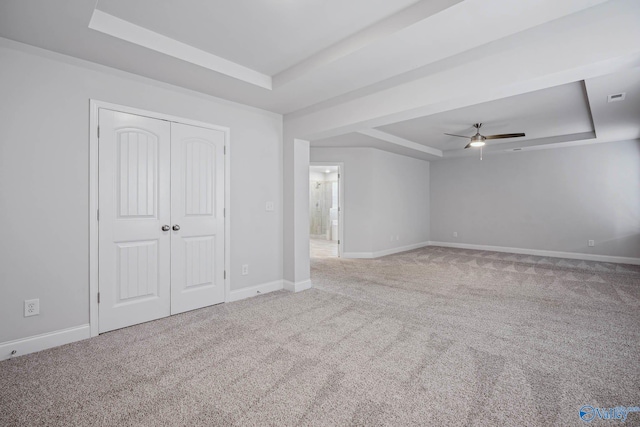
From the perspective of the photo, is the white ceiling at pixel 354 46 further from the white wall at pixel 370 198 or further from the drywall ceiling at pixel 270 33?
the white wall at pixel 370 198

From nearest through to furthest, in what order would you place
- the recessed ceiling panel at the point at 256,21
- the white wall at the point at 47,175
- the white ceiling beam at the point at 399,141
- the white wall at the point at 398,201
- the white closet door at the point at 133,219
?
the recessed ceiling panel at the point at 256,21 → the white wall at the point at 47,175 → the white closet door at the point at 133,219 → the white ceiling beam at the point at 399,141 → the white wall at the point at 398,201

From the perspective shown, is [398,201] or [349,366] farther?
[398,201]

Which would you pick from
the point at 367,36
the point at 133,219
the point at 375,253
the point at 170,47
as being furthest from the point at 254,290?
the point at 375,253

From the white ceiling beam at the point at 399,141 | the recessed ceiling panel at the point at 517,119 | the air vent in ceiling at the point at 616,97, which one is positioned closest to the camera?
Answer: the air vent in ceiling at the point at 616,97

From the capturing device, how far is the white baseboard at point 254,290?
150 inches

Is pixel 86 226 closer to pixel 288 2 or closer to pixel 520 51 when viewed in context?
pixel 288 2

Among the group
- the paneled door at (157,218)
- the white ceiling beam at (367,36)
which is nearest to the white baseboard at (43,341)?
the paneled door at (157,218)

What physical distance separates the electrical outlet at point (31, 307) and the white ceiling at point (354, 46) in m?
2.11

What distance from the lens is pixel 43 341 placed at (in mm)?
2510

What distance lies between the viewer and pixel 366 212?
700cm

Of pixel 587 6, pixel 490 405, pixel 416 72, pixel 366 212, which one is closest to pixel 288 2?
pixel 416 72

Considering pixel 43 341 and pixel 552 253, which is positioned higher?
pixel 552 253

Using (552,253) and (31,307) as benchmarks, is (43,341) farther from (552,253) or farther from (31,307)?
(552,253)

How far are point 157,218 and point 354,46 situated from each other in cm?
258
